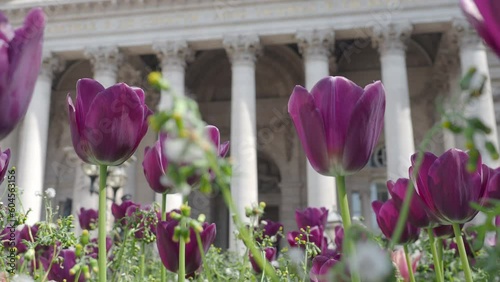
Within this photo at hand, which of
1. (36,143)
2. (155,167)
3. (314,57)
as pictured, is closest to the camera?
(155,167)

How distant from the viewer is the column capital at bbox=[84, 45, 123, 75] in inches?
749

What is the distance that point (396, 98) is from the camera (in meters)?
17.3

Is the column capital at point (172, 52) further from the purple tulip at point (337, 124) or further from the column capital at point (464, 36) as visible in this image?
the purple tulip at point (337, 124)

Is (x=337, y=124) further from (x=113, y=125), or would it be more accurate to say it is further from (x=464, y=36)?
(x=464, y=36)

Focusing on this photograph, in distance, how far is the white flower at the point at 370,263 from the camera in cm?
86

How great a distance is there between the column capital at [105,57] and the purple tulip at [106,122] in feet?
59.4

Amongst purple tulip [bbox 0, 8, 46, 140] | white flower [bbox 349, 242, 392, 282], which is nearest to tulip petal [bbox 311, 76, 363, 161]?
white flower [bbox 349, 242, 392, 282]

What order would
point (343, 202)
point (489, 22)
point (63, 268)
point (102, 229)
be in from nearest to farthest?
point (489, 22), point (343, 202), point (102, 229), point (63, 268)

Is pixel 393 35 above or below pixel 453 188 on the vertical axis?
above

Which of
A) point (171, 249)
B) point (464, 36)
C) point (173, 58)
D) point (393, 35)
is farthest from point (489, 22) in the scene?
point (173, 58)

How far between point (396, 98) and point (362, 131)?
54.4ft

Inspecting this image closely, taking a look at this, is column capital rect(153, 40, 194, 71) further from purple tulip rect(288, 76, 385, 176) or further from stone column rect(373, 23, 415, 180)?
purple tulip rect(288, 76, 385, 176)

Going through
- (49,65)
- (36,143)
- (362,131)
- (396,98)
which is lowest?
(362,131)

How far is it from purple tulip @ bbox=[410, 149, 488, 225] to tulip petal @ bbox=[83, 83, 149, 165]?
0.80m
